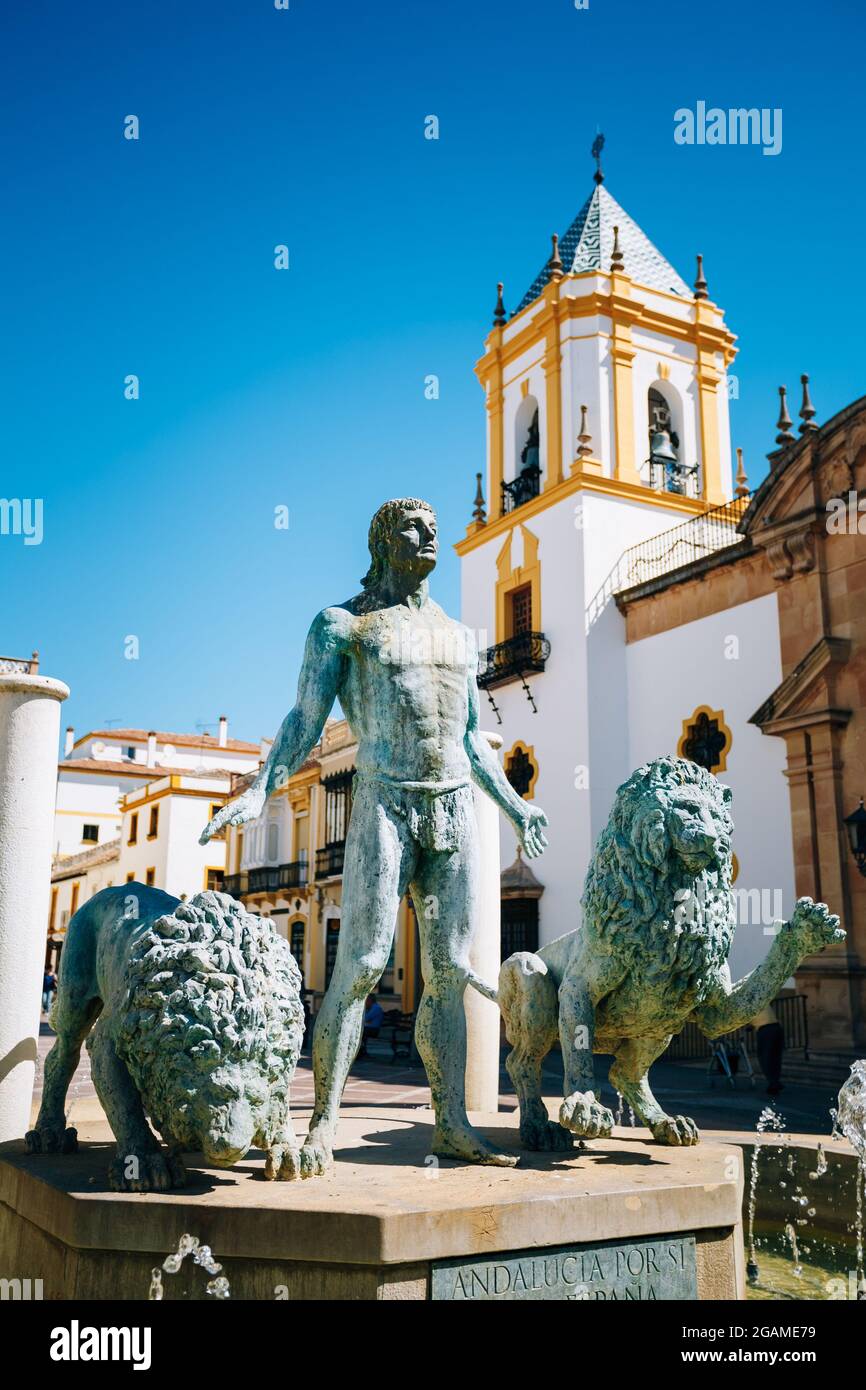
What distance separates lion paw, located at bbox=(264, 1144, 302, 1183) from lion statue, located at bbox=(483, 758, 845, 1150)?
0.82 metres

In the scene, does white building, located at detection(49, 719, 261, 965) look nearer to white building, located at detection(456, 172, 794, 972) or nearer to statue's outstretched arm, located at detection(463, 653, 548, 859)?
white building, located at detection(456, 172, 794, 972)

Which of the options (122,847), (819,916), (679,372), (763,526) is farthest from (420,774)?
(122,847)

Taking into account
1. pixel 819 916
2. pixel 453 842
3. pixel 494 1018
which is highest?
pixel 453 842

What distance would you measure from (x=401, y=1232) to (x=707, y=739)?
15.4 m

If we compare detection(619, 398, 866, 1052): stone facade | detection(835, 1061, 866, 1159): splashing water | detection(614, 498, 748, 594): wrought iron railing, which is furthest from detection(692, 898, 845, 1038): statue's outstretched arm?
detection(614, 498, 748, 594): wrought iron railing

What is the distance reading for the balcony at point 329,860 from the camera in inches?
1151

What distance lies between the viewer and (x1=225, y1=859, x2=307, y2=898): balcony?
32.0 m

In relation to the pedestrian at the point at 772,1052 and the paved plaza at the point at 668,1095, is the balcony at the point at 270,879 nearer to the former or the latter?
the paved plaza at the point at 668,1095

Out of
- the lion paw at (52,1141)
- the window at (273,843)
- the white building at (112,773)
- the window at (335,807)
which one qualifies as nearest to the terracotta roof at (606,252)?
the window at (335,807)

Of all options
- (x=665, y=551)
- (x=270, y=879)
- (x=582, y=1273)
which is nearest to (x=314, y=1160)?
(x=582, y=1273)

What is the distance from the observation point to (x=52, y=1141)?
148 inches

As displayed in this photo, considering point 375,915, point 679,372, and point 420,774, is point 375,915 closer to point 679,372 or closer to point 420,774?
point 420,774
